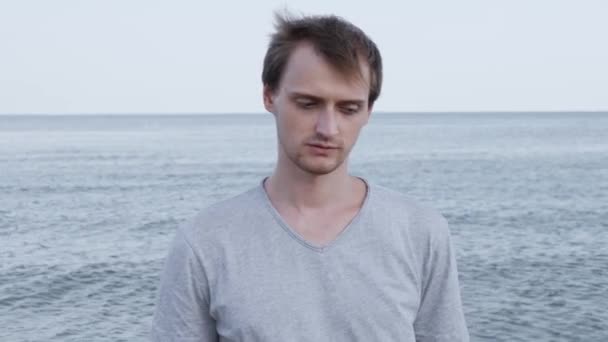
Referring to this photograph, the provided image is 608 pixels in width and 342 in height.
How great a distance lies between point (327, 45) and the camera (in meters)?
2.58

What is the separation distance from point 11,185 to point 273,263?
56.5m

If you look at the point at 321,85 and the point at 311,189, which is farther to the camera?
the point at 311,189

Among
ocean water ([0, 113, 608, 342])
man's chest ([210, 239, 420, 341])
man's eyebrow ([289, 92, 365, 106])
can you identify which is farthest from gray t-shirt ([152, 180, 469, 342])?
ocean water ([0, 113, 608, 342])

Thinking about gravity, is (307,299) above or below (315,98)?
below

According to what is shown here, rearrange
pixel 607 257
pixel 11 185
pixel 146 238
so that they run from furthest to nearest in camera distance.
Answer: pixel 11 185
pixel 146 238
pixel 607 257

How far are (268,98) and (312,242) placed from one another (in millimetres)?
479

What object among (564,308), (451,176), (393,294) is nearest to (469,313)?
(564,308)

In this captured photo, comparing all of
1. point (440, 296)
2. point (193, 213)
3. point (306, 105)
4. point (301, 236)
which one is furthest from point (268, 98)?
point (193, 213)

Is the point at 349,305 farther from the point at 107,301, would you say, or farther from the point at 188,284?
the point at 107,301

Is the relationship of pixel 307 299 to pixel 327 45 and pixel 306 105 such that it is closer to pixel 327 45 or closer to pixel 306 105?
pixel 306 105

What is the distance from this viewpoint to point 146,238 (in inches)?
1331

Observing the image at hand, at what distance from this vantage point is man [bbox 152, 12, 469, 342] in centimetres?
261

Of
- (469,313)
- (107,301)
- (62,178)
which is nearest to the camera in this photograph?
(469,313)

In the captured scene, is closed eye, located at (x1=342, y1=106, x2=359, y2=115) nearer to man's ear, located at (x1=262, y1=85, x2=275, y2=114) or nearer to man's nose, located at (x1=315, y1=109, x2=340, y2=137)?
man's nose, located at (x1=315, y1=109, x2=340, y2=137)
